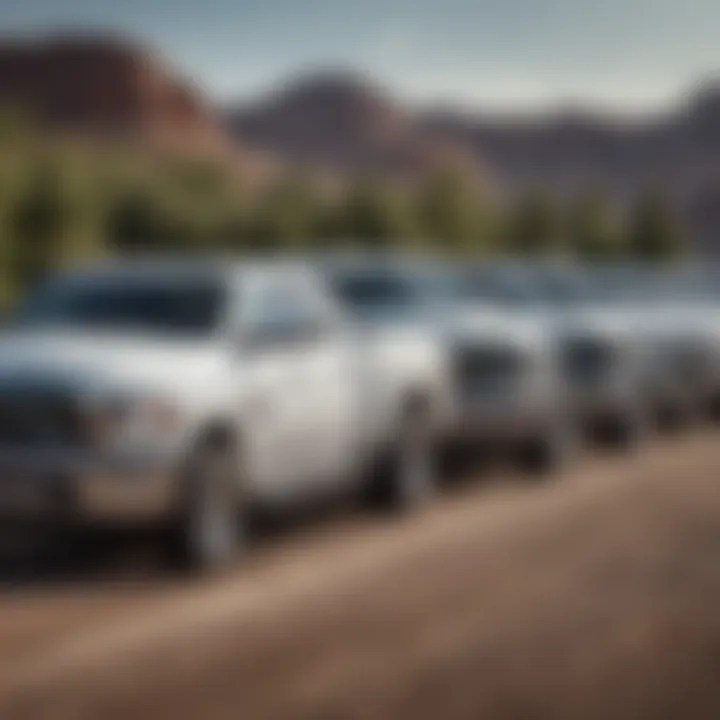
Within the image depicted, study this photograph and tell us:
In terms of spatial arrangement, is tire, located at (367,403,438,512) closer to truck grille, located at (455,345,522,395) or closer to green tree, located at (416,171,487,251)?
truck grille, located at (455,345,522,395)

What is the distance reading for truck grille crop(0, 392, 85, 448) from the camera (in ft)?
34.6

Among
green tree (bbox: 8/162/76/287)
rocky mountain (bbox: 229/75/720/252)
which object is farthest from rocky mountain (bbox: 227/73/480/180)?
green tree (bbox: 8/162/76/287)

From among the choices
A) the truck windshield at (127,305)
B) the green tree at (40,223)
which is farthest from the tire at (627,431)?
the green tree at (40,223)

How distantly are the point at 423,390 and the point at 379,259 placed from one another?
4.09m

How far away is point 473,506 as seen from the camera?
560 inches

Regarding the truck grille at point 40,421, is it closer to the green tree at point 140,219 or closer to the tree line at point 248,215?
the tree line at point 248,215

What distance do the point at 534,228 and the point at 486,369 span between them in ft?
279

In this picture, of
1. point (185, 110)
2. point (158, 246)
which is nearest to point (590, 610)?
point (158, 246)

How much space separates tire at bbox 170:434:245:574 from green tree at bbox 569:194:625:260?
88.0 meters

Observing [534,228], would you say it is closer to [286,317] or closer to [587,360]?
[587,360]

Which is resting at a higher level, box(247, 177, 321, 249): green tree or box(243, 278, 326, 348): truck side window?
box(247, 177, 321, 249): green tree

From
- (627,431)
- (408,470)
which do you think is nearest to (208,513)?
(408,470)

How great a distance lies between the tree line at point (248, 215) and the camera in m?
47.9

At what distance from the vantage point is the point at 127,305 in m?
12.3
